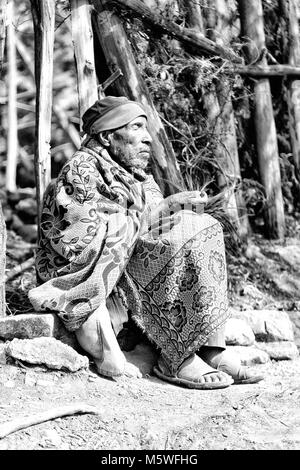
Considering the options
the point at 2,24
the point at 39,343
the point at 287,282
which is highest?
the point at 2,24

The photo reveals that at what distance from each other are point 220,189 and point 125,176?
1770 mm

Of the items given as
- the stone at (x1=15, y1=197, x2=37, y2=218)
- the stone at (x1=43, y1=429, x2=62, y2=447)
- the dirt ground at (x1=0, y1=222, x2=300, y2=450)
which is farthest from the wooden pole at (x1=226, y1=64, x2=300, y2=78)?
the stone at (x1=43, y1=429, x2=62, y2=447)

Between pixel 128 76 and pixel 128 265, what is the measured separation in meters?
1.52

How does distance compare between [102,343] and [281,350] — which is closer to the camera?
[102,343]

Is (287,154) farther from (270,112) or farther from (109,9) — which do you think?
(109,9)

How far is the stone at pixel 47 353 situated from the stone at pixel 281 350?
1431 millimetres

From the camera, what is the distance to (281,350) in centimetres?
541

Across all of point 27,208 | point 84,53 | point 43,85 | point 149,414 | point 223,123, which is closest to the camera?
point 149,414

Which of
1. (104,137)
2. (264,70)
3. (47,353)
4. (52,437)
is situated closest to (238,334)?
(47,353)

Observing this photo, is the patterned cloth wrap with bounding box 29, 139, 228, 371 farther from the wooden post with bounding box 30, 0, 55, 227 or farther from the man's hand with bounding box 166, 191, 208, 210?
the wooden post with bounding box 30, 0, 55, 227

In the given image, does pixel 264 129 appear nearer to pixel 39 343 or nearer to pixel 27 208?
pixel 27 208

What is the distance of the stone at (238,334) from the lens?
5352 millimetres

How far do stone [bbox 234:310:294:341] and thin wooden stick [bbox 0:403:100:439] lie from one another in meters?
1.80

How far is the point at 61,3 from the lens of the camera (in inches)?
228
